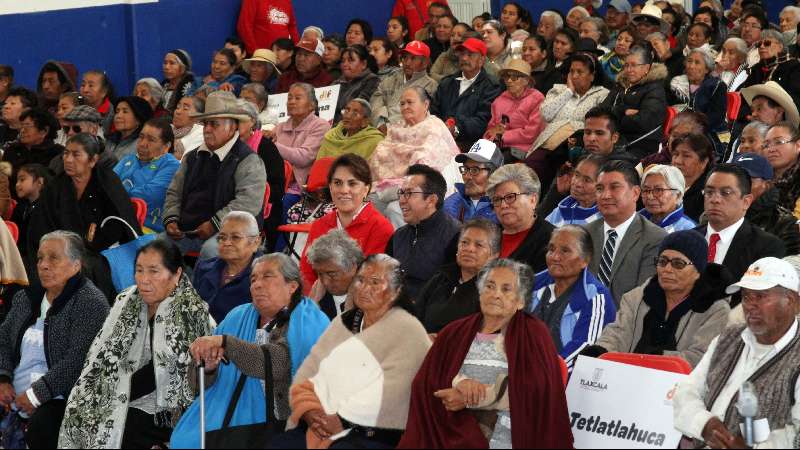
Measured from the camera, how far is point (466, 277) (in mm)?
6129

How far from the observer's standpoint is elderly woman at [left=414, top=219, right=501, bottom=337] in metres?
6.03

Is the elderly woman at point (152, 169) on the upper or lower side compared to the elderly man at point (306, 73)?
lower

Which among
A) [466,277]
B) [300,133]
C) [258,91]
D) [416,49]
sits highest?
[416,49]

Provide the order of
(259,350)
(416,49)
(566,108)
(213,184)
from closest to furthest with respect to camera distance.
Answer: (259,350) < (213,184) < (566,108) < (416,49)

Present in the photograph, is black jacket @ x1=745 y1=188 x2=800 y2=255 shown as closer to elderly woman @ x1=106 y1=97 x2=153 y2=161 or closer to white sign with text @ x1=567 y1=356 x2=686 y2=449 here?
white sign with text @ x1=567 y1=356 x2=686 y2=449

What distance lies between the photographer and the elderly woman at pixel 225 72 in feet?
37.7

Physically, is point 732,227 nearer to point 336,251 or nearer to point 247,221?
point 336,251

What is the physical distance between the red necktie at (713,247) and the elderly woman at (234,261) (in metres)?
2.22

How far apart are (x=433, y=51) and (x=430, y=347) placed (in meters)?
7.01

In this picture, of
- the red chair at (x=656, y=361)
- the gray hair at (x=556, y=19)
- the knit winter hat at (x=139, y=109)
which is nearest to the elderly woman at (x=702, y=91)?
the gray hair at (x=556, y=19)

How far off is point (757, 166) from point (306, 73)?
5184 millimetres

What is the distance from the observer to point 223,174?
7.90 meters

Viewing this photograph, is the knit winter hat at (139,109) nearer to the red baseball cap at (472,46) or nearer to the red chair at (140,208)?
the red chair at (140,208)

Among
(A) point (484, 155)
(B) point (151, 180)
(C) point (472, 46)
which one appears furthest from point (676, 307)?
(C) point (472, 46)
